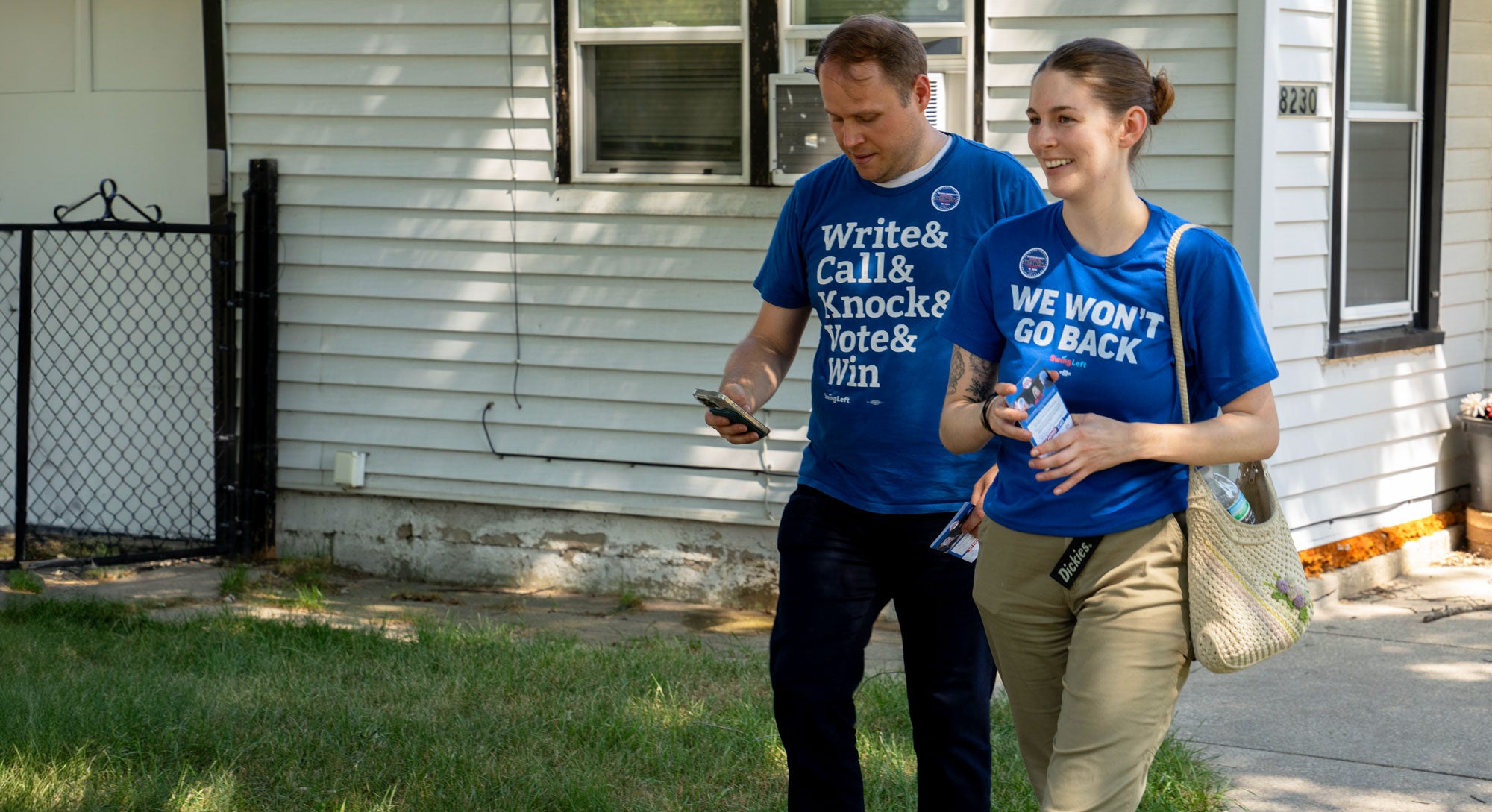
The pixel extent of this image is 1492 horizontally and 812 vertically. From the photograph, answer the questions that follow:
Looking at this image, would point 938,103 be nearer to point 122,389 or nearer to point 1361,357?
point 1361,357

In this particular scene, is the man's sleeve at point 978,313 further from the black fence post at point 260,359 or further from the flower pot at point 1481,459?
the black fence post at point 260,359

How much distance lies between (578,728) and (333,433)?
11.1 feet

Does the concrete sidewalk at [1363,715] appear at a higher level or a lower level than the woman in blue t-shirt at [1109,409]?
lower

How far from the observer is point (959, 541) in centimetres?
317

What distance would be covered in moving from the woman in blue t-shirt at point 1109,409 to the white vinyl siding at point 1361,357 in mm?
3648

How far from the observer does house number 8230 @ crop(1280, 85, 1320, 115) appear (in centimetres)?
615

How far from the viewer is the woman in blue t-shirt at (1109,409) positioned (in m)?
2.64

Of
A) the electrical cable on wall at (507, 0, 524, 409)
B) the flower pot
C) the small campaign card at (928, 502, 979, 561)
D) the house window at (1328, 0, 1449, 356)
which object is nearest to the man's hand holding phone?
the small campaign card at (928, 502, 979, 561)

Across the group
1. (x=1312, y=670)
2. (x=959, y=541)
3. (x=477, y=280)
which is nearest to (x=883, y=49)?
(x=959, y=541)

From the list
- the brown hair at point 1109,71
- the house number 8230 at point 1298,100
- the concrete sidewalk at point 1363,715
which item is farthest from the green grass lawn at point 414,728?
the house number 8230 at point 1298,100

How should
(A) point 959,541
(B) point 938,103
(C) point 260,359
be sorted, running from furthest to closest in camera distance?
(C) point 260,359, (B) point 938,103, (A) point 959,541

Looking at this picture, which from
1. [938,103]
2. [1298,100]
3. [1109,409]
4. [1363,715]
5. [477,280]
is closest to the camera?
[1109,409]

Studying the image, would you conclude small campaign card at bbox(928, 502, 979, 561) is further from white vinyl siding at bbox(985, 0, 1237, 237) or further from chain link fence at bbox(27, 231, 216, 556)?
chain link fence at bbox(27, 231, 216, 556)

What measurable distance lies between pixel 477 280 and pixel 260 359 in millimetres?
1239
